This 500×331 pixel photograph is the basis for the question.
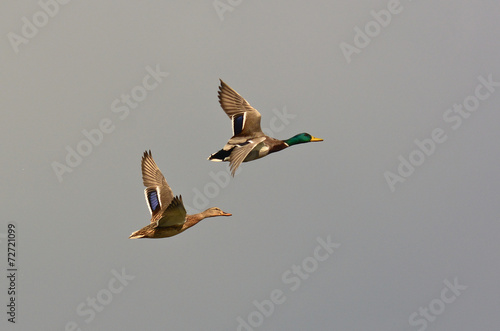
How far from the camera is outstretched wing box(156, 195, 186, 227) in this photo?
22.8 meters

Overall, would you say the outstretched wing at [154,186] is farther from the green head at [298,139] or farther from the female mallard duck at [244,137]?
the green head at [298,139]

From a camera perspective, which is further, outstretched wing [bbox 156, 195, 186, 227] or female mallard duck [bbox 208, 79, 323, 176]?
female mallard duck [bbox 208, 79, 323, 176]

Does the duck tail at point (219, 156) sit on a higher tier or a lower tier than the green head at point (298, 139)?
higher

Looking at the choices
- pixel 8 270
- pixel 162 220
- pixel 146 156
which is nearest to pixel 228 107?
pixel 146 156

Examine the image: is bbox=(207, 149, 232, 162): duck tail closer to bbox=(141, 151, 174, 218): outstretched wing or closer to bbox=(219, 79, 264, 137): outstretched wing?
bbox=(219, 79, 264, 137): outstretched wing

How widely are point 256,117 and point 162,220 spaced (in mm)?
6095

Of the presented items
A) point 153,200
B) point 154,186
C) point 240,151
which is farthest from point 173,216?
point 240,151

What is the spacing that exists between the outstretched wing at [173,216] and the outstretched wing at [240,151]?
1.92m

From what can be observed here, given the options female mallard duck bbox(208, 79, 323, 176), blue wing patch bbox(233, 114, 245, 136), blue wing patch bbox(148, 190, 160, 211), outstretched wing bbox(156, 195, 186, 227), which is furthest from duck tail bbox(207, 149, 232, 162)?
outstretched wing bbox(156, 195, 186, 227)

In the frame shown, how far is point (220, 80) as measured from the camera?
29359mm

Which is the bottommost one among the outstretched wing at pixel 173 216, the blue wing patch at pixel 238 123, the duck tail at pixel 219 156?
the outstretched wing at pixel 173 216

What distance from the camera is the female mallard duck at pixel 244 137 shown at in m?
27.1

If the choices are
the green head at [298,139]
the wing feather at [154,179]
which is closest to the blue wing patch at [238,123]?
the green head at [298,139]

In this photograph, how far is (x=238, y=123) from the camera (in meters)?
28.8
